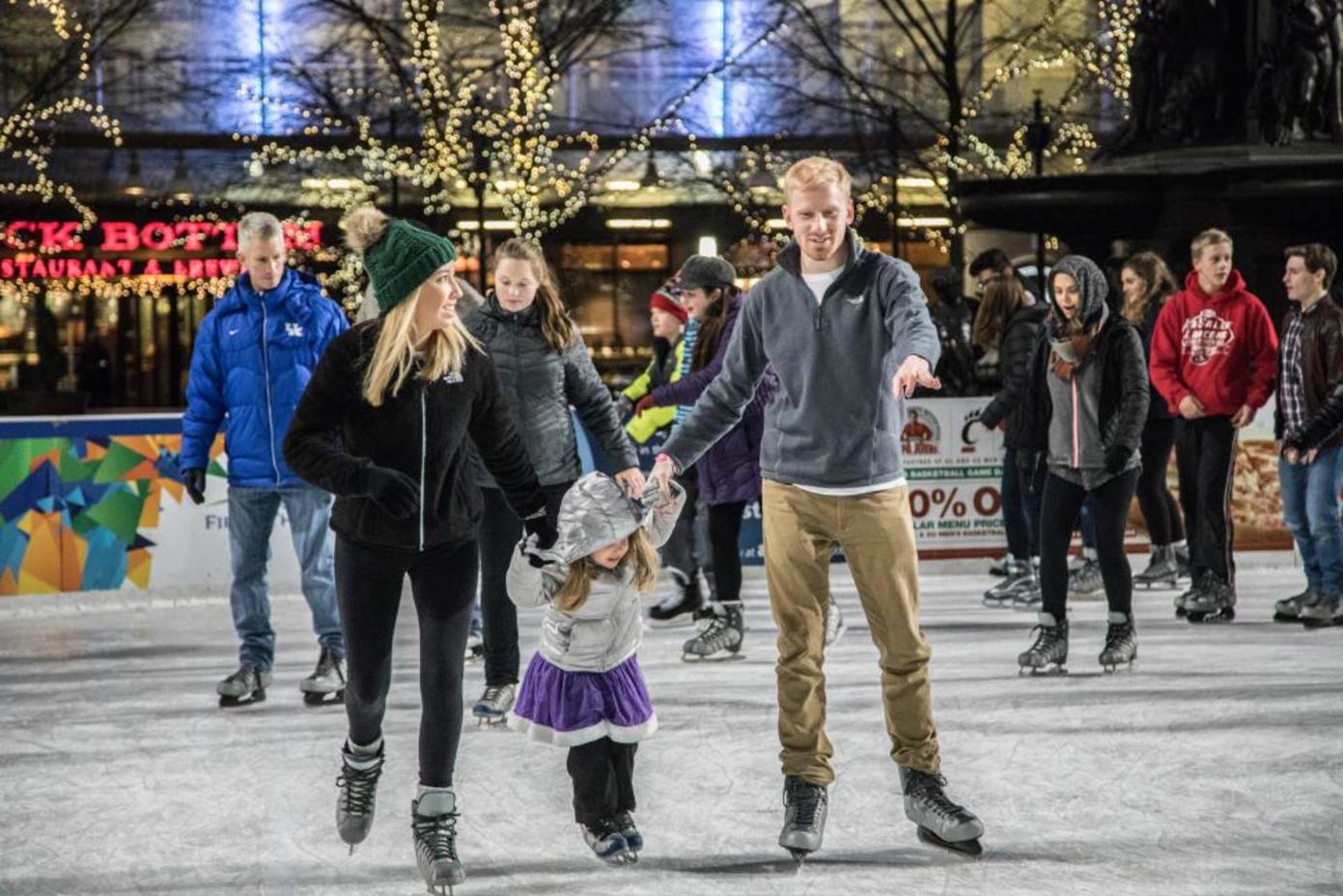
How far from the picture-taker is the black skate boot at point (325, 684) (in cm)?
732

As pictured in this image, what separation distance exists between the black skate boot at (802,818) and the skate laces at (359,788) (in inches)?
41.4

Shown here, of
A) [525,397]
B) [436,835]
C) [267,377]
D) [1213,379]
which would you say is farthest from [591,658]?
[1213,379]

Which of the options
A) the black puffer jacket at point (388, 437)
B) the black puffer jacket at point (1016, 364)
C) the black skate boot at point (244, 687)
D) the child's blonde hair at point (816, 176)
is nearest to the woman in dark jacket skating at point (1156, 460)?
the black puffer jacket at point (1016, 364)

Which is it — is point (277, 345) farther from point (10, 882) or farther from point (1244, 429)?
point (1244, 429)

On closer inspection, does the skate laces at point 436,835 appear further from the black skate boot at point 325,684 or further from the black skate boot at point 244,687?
the black skate boot at point 244,687

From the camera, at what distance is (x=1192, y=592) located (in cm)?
944

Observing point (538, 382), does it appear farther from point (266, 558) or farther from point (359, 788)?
point (359, 788)

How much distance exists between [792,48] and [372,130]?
5.88 meters

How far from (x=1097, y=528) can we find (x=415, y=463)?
3.65 metres

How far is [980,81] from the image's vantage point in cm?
2959

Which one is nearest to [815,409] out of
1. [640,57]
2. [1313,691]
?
[1313,691]

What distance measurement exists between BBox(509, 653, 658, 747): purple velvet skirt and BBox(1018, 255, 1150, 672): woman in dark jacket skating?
119 inches

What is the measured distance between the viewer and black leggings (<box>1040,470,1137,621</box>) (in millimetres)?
7480

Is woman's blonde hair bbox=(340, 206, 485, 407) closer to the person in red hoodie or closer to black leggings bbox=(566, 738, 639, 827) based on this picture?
black leggings bbox=(566, 738, 639, 827)
